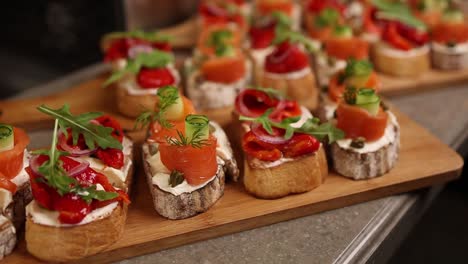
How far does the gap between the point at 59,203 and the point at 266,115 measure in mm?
849

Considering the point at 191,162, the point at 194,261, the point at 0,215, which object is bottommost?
the point at 194,261

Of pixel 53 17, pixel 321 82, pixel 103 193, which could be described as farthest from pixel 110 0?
pixel 103 193

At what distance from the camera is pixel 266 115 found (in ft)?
7.49

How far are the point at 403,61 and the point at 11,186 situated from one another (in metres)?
2.16

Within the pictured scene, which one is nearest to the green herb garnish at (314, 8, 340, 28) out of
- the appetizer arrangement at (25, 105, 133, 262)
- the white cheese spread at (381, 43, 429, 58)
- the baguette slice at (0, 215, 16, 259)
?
the white cheese spread at (381, 43, 429, 58)

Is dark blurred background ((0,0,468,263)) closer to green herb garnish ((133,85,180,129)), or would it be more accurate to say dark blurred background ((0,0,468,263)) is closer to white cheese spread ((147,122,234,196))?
white cheese spread ((147,122,234,196))

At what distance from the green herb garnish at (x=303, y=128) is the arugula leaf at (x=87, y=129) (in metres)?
0.52

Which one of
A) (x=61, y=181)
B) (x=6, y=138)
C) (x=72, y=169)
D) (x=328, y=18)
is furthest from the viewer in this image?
(x=328, y=18)

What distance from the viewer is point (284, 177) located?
7.33 feet

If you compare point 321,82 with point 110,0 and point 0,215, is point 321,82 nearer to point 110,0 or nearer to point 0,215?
point 110,0

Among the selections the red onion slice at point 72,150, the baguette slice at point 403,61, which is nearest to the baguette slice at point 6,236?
the red onion slice at point 72,150

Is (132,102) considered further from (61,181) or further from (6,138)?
(61,181)

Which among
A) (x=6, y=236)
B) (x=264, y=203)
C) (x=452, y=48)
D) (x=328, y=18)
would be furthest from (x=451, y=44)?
(x=6, y=236)

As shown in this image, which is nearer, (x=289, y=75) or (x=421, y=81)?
(x=289, y=75)
